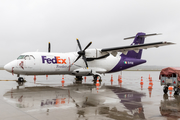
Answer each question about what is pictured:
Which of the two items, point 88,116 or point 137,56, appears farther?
point 137,56

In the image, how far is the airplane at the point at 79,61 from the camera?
54.6 feet

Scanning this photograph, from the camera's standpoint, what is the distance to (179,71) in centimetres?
1159

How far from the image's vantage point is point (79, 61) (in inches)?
772

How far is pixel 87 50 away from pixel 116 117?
45.0 ft

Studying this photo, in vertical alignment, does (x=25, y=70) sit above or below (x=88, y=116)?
above

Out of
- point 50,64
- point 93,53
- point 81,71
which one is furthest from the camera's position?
point 93,53

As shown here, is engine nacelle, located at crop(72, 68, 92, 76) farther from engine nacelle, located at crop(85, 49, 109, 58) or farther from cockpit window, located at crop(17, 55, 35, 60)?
cockpit window, located at crop(17, 55, 35, 60)

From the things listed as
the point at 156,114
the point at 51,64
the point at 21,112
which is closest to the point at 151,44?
the point at 51,64

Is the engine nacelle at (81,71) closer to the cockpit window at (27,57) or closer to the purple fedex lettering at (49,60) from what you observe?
the purple fedex lettering at (49,60)

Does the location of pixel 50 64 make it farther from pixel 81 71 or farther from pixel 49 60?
pixel 81 71

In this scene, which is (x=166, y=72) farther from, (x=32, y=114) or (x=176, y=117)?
(x=32, y=114)

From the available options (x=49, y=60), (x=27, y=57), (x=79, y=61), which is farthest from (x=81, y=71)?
(x=27, y=57)

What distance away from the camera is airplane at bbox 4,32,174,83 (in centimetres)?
1664

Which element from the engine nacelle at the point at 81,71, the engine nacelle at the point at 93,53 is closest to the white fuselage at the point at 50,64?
the engine nacelle at the point at 81,71
